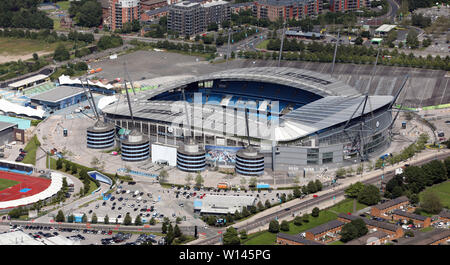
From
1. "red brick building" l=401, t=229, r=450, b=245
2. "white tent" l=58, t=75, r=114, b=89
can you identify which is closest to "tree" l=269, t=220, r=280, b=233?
"red brick building" l=401, t=229, r=450, b=245

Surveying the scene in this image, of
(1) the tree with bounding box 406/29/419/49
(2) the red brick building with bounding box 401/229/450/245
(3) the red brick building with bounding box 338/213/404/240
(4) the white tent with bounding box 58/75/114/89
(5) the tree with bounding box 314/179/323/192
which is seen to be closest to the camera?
(2) the red brick building with bounding box 401/229/450/245

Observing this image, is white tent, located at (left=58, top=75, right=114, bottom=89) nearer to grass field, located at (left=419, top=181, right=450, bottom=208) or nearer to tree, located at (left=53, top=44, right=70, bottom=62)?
tree, located at (left=53, top=44, right=70, bottom=62)

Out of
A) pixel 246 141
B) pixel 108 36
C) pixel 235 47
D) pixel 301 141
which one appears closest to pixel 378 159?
pixel 301 141

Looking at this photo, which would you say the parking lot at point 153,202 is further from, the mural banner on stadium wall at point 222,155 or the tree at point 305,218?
the mural banner on stadium wall at point 222,155

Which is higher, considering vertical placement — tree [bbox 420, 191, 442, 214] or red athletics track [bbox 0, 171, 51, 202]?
tree [bbox 420, 191, 442, 214]

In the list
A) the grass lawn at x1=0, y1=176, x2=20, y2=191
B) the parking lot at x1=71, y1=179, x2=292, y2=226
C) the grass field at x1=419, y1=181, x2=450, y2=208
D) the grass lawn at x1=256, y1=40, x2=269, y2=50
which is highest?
the grass lawn at x1=256, y1=40, x2=269, y2=50

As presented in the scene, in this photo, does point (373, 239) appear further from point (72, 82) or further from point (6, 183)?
point (72, 82)
